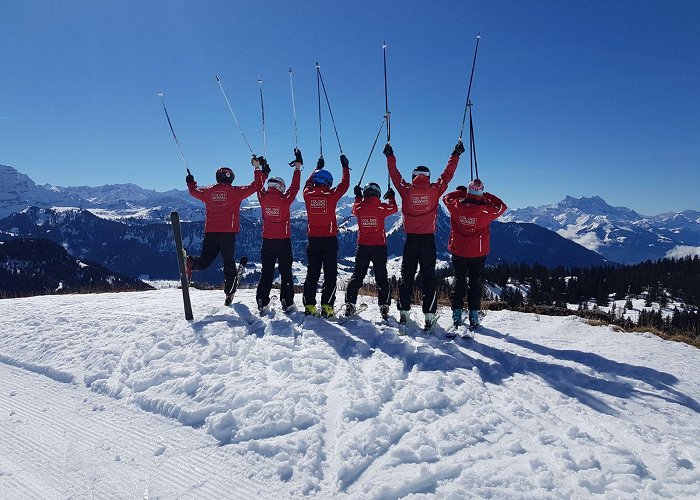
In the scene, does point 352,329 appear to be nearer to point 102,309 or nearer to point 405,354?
point 405,354

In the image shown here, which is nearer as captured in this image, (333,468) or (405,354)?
(333,468)

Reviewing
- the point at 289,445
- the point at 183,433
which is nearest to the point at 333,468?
the point at 289,445

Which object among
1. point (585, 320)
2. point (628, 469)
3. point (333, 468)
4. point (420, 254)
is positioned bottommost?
point (333, 468)

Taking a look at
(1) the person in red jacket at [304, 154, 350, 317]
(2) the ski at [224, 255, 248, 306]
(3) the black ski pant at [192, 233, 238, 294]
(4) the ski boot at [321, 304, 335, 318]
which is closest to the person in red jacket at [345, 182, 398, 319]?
(4) the ski boot at [321, 304, 335, 318]

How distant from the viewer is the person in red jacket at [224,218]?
9.05m

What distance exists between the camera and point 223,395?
4.70 metres

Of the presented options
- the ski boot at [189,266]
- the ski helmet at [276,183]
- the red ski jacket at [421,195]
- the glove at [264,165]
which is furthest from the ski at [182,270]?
the red ski jacket at [421,195]

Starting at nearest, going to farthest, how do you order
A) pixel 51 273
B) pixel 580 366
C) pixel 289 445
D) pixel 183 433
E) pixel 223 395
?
pixel 289 445 < pixel 183 433 < pixel 223 395 < pixel 580 366 < pixel 51 273

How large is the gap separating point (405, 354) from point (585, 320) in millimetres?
4642

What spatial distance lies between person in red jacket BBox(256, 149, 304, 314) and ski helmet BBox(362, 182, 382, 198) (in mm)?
1507

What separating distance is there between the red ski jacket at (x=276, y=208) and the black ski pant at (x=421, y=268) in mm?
2815

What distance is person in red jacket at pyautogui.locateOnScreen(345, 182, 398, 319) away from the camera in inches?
315

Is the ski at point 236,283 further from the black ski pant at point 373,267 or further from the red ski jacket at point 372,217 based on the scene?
the red ski jacket at point 372,217

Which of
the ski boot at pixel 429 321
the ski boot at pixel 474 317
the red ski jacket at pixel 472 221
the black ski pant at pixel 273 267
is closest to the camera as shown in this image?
the ski boot at pixel 429 321
